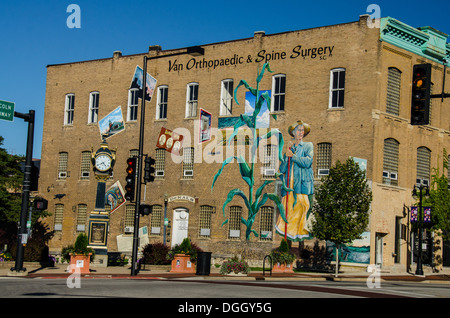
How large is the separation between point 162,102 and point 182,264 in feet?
59.5

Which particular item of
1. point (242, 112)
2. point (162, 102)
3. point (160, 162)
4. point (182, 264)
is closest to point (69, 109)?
point (162, 102)

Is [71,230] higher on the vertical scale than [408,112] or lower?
lower

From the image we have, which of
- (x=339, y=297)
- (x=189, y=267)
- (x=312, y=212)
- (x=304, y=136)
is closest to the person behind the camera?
(x=339, y=297)

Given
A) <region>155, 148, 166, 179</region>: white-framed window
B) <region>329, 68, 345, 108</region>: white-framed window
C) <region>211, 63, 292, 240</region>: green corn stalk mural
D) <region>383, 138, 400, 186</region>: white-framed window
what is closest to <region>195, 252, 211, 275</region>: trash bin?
<region>211, 63, 292, 240</region>: green corn stalk mural

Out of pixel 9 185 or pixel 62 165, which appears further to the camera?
pixel 62 165

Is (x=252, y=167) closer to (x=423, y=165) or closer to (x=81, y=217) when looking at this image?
(x=423, y=165)

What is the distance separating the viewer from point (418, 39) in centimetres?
4175

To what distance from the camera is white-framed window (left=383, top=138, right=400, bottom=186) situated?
40.1 meters

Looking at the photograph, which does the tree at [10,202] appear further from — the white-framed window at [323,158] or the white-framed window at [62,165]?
the white-framed window at [323,158]

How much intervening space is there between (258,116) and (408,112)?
9.49 meters

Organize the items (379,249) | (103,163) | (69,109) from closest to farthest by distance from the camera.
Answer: (379,249), (103,163), (69,109)

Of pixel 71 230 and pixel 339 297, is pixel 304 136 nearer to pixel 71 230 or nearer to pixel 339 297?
pixel 71 230

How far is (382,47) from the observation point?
3941cm
